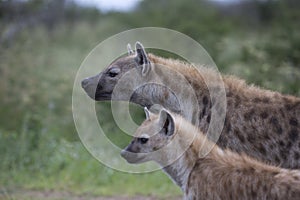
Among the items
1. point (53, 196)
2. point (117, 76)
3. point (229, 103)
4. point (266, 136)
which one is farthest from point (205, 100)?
point (53, 196)

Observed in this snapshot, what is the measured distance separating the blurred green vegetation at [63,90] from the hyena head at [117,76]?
6.61 feet

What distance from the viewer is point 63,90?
12.3 m

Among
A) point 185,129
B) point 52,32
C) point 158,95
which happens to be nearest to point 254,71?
point 158,95

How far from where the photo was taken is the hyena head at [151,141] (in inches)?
240

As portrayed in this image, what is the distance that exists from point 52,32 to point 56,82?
9.84 m

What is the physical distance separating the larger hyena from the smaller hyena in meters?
0.56

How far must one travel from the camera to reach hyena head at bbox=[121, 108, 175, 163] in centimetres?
610

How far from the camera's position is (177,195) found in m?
8.89

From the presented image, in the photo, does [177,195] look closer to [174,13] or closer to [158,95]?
[158,95]

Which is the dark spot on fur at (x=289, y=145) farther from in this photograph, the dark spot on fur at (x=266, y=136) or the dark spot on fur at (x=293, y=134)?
the dark spot on fur at (x=266, y=136)

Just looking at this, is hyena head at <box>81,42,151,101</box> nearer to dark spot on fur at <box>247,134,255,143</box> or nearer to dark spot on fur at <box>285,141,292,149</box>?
dark spot on fur at <box>247,134,255,143</box>

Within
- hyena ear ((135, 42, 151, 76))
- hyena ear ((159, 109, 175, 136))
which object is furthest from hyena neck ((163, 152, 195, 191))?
hyena ear ((135, 42, 151, 76))

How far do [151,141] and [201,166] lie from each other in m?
0.58

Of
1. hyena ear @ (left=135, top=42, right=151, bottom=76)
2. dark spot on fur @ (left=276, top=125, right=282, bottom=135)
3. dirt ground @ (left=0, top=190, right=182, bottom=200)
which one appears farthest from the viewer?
dirt ground @ (left=0, top=190, right=182, bottom=200)
